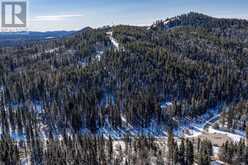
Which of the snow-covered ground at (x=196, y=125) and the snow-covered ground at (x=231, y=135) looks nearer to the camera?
the snow-covered ground at (x=231, y=135)

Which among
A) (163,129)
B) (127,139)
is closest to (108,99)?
(163,129)

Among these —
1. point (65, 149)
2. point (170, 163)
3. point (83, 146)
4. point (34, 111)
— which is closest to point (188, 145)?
point (170, 163)

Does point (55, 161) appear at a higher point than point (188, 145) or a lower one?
lower

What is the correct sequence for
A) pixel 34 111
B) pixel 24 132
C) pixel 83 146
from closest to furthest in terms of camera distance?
1. pixel 83 146
2. pixel 24 132
3. pixel 34 111

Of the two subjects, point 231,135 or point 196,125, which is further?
point 196,125

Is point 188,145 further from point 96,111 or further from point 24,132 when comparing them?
point 24,132

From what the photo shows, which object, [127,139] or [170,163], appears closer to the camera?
[170,163]

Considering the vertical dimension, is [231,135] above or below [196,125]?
below

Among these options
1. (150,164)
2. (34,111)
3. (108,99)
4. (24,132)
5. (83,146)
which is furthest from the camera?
(108,99)

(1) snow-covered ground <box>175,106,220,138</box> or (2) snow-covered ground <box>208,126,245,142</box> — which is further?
(1) snow-covered ground <box>175,106,220,138</box>
